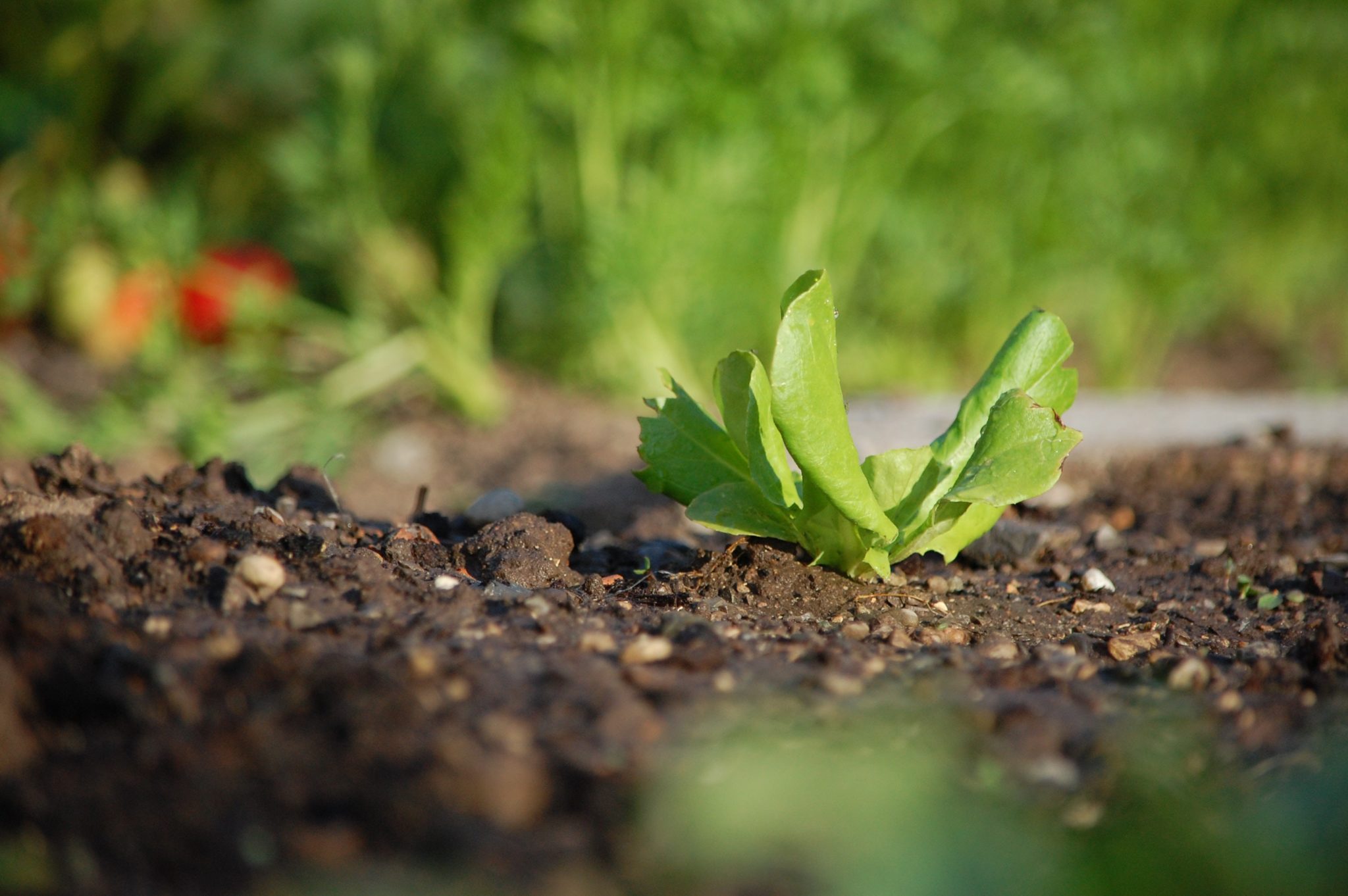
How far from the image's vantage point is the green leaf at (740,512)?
52.1 inches

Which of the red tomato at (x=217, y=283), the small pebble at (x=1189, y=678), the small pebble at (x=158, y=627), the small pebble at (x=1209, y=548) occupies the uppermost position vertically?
the red tomato at (x=217, y=283)

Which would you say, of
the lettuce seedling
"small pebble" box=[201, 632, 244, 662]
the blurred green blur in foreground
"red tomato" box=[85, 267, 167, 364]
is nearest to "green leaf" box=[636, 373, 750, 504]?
the lettuce seedling

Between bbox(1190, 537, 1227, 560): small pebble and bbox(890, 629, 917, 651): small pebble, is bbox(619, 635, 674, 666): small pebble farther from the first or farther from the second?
bbox(1190, 537, 1227, 560): small pebble

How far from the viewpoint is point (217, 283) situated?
370 centimetres

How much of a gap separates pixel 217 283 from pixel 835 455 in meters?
3.06

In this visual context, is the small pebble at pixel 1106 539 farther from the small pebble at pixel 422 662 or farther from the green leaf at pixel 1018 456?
the small pebble at pixel 422 662

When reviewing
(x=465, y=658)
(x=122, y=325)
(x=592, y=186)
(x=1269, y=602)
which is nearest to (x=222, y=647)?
(x=465, y=658)

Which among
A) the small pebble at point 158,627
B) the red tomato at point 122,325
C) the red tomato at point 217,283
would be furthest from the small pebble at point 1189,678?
the red tomato at point 122,325

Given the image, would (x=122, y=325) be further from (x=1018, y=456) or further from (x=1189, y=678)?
(x=1189, y=678)

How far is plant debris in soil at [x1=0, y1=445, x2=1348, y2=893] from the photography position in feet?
2.57

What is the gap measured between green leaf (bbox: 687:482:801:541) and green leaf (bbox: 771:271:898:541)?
0.12m

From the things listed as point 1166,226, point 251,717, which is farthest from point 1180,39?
point 251,717

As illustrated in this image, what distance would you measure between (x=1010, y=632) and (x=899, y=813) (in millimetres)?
562

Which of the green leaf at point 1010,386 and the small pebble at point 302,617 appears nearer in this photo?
the small pebble at point 302,617
